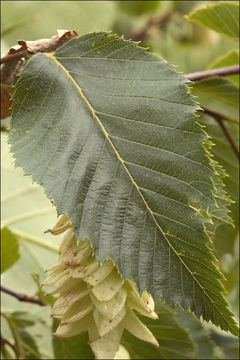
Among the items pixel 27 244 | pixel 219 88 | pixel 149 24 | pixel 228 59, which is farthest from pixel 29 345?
pixel 149 24

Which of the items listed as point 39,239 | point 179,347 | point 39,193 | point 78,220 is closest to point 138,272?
point 78,220

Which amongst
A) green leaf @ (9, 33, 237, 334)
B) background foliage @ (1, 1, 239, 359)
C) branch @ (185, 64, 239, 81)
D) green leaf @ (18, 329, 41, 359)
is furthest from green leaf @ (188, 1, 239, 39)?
green leaf @ (18, 329, 41, 359)

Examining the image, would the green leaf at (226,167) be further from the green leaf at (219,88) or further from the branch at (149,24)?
the branch at (149,24)

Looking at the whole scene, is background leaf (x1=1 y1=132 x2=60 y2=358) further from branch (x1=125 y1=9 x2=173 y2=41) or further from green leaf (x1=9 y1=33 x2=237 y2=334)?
branch (x1=125 y1=9 x2=173 y2=41)

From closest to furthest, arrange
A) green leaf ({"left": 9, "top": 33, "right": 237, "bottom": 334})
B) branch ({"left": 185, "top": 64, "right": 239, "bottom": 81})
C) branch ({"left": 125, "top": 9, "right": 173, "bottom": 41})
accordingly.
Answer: green leaf ({"left": 9, "top": 33, "right": 237, "bottom": 334}) → branch ({"left": 185, "top": 64, "right": 239, "bottom": 81}) → branch ({"left": 125, "top": 9, "right": 173, "bottom": 41})

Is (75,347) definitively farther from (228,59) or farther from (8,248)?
(228,59)

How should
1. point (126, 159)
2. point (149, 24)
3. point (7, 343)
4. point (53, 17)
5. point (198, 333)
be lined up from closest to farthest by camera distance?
point (126, 159), point (7, 343), point (198, 333), point (53, 17), point (149, 24)

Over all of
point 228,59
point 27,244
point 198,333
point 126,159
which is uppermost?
point 228,59
